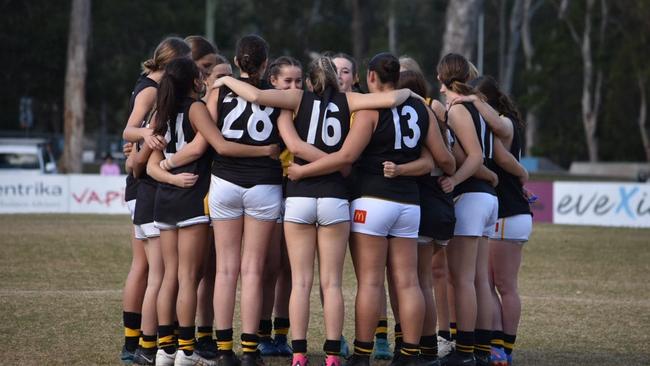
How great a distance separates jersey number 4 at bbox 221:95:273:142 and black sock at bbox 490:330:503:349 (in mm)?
2312

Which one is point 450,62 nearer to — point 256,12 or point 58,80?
point 58,80

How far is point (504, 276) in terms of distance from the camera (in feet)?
28.0

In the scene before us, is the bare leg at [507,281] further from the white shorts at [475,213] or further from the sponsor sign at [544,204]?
the sponsor sign at [544,204]

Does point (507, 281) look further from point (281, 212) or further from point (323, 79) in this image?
point (323, 79)

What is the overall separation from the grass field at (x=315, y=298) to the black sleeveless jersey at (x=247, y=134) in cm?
154

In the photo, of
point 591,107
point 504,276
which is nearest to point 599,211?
point 504,276

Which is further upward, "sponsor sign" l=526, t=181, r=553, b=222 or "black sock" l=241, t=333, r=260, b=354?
"black sock" l=241, t=333, r=260, b=354

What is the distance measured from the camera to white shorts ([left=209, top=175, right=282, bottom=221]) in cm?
772

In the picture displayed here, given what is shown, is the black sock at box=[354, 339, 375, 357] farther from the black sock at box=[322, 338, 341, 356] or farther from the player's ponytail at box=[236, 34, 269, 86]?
the player's ponytail at box=[236, 34, 269, 86]

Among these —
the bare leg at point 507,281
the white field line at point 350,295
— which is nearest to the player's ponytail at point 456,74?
the bare leg at point 507,281

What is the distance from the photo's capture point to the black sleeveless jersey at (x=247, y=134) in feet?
25.4

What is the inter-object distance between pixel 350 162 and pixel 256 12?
2212 inches

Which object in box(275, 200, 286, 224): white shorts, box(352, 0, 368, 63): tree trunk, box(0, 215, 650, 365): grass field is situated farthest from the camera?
box(352, 0, 368, 63): tree trunk

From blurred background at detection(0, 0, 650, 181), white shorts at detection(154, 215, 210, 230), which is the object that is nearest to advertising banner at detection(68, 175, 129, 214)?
white shorts at detection(154, 215, 210, 230)
